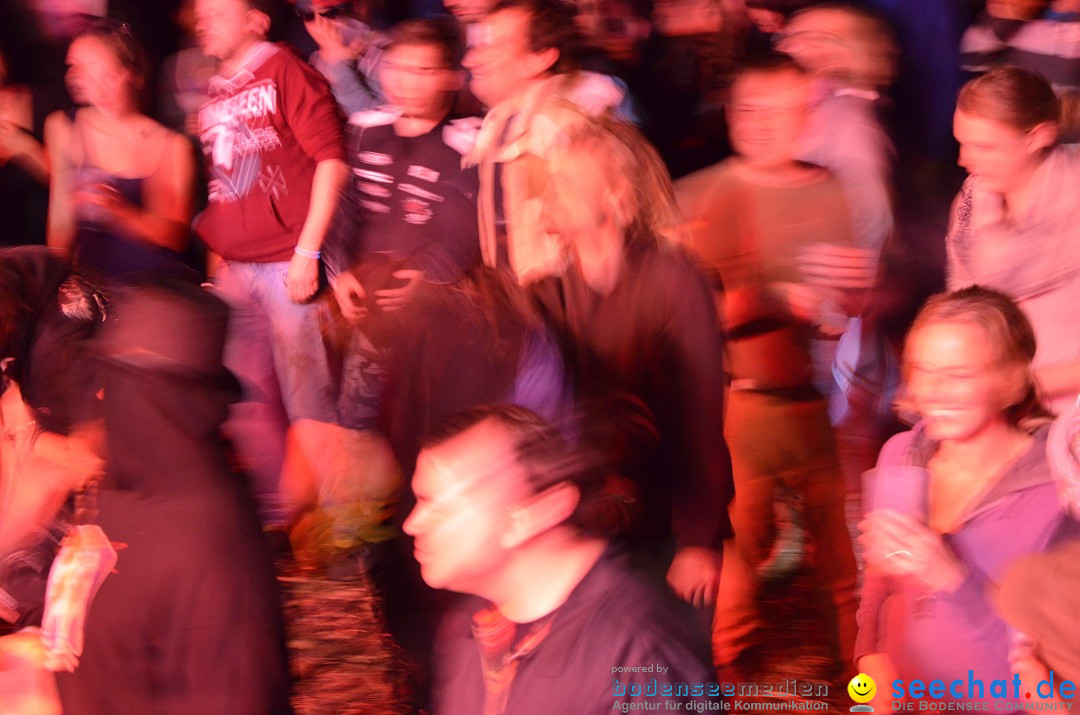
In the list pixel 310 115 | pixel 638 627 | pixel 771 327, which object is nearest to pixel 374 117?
pixel 310 115

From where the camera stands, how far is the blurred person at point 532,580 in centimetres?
217

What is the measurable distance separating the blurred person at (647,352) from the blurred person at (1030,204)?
855 mm

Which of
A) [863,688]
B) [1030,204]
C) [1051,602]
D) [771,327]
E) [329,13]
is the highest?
[1051,602]

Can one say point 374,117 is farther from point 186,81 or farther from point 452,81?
point 186,81

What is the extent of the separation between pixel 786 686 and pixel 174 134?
9.85ft

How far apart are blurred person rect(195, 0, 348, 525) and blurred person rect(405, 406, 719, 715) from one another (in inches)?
86.3

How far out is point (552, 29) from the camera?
4125 mm

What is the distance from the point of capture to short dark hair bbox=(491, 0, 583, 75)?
4098 mm

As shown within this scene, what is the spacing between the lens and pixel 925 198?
4227mm

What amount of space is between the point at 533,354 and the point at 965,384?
45.7 inches

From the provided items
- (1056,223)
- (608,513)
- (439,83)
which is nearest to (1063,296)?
(1056,223)

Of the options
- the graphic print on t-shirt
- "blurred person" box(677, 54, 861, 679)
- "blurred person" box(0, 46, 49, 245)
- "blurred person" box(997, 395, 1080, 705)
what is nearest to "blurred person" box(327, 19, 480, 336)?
the graphic print on t-shirt

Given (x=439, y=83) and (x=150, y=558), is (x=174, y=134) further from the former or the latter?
(x=150, y=558)

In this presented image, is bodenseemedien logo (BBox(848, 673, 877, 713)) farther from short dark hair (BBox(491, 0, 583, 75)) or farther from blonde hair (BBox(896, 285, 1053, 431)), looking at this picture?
short dark hair (BBox(491, 0, 583, 75))
